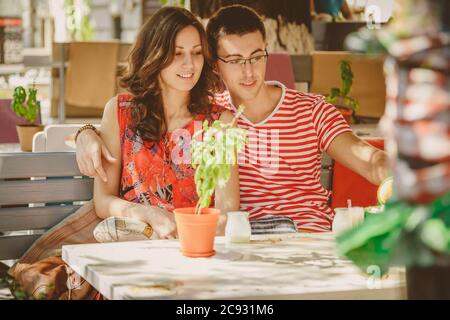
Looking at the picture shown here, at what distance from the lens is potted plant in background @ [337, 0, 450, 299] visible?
115cm

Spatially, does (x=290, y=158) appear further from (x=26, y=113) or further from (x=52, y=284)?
(x=26, y=113)

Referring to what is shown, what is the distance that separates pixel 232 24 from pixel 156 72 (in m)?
0.32

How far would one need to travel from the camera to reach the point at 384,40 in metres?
1.21

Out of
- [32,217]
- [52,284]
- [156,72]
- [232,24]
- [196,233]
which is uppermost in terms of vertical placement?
[232,24]

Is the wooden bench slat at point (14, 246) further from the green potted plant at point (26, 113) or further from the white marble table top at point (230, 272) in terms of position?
the green potted plant at point (26, 113)

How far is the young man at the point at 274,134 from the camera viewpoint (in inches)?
119

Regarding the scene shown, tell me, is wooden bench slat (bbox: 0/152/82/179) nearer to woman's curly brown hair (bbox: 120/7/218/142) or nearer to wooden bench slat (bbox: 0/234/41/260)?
wooden bench slat (bbox: 0/234/41/260)

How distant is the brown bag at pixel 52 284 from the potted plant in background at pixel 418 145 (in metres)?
1.53

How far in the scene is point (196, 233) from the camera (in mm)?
2174

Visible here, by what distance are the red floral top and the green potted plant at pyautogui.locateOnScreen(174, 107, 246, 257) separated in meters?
0.69

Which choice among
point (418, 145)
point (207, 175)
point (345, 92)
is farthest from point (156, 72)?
point (345, 92)
